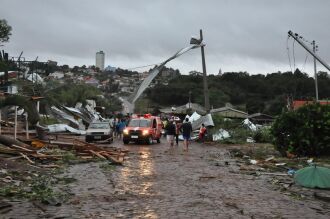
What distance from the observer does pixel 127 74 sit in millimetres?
133875

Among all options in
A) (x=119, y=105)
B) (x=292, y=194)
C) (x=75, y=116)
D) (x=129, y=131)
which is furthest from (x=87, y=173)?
(x=119, y=105)

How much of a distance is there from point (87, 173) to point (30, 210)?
6533 millimetres

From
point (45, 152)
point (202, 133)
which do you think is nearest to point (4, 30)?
point (202, 133)

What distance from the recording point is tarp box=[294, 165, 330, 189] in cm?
1342

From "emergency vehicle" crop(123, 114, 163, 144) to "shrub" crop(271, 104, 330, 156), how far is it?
1126 centimetres

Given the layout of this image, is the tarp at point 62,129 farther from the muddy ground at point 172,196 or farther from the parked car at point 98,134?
the muddy ground at point 172,196

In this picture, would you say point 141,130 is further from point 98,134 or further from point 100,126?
point 100,126

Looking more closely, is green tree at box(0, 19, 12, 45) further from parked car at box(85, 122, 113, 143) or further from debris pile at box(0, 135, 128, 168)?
debris pile at box(0, 135, 128, 168)

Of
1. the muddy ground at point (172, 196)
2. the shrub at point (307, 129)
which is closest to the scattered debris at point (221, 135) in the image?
the shrub at point (307, 129)

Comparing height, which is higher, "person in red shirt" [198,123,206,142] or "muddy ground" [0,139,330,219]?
"person in red shirt" [198,123,206,142]

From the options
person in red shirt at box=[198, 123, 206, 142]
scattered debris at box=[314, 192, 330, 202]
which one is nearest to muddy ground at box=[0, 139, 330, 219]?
scattered debris at box=[314, 192, 330, 202]

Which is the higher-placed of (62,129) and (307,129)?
(62,129)

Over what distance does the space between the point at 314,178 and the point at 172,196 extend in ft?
15.0

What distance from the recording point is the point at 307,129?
23188 mm
